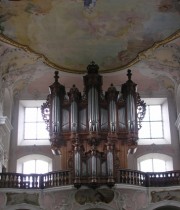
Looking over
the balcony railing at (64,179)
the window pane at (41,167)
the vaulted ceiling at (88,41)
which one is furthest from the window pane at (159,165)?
the window pane at (41,167)

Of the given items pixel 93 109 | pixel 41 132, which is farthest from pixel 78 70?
pixel 41 132

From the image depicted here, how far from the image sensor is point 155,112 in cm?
2806

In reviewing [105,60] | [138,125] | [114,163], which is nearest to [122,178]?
[114,163]

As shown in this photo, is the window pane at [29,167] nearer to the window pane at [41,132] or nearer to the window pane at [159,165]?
the window pane at [41,132]

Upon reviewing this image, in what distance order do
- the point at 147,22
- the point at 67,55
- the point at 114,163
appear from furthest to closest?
the point at 67,55 → the point at 147,22 → the point at 114,163

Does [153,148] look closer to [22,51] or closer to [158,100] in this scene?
[158,100]

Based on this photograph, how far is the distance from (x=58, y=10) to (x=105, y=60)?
4406 millimetres

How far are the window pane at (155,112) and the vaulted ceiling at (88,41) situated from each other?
115 cm

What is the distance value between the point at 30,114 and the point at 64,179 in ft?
22.6

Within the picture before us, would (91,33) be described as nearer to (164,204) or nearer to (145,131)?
(145,131)

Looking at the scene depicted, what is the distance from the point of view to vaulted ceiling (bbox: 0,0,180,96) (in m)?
22.6

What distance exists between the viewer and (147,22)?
23.5 metres

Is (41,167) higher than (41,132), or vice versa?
(41,132)

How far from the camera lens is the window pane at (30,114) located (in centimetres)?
2788
